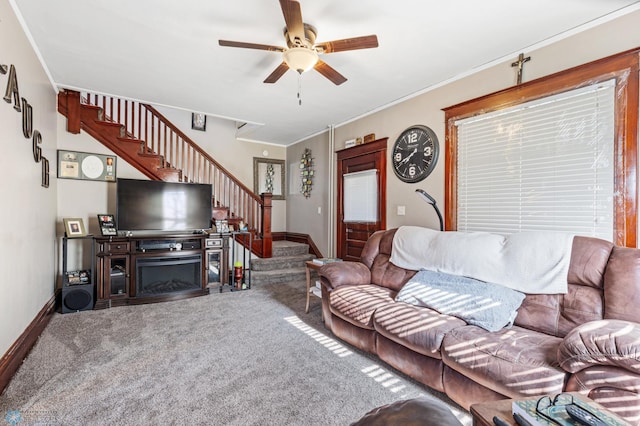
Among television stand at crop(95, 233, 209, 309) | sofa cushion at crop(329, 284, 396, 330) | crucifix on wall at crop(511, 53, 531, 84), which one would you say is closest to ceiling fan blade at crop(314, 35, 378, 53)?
crucifix on wall at crop(511, 53, 531, 84)

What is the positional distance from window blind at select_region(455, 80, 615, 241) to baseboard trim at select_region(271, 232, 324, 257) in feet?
9.72

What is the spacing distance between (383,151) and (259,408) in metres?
3.30

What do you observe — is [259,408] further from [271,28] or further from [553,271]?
[271,28]

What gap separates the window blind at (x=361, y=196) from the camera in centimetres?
427

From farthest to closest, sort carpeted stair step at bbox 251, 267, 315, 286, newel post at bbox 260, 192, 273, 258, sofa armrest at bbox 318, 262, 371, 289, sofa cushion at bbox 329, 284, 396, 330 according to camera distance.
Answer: newel post at bbox 260, 192, 273, 258
carpeted stair step at bbox 251, 267, 315, 286
sofa armrest at bbox 318, 262, 371, 289
sofa cushion at bbox 329, 284, 396, 330

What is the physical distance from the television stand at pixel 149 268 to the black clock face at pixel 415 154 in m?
2.86

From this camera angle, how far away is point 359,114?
4488 mm

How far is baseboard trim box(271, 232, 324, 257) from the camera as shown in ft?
18.5

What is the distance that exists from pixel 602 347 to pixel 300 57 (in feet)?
8.04

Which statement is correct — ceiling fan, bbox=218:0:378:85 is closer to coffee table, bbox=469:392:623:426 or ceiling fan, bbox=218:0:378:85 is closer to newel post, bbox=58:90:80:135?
coffee table, bbox=469:392:623:426

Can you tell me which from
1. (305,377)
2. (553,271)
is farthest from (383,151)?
(305,377)

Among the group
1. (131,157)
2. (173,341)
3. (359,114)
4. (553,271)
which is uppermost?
(359,114)

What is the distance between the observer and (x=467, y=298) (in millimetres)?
2139

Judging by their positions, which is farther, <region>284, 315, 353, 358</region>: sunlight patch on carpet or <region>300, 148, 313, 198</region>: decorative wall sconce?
<region>300, 148, 313, 198</region>: decorative wall sconce
